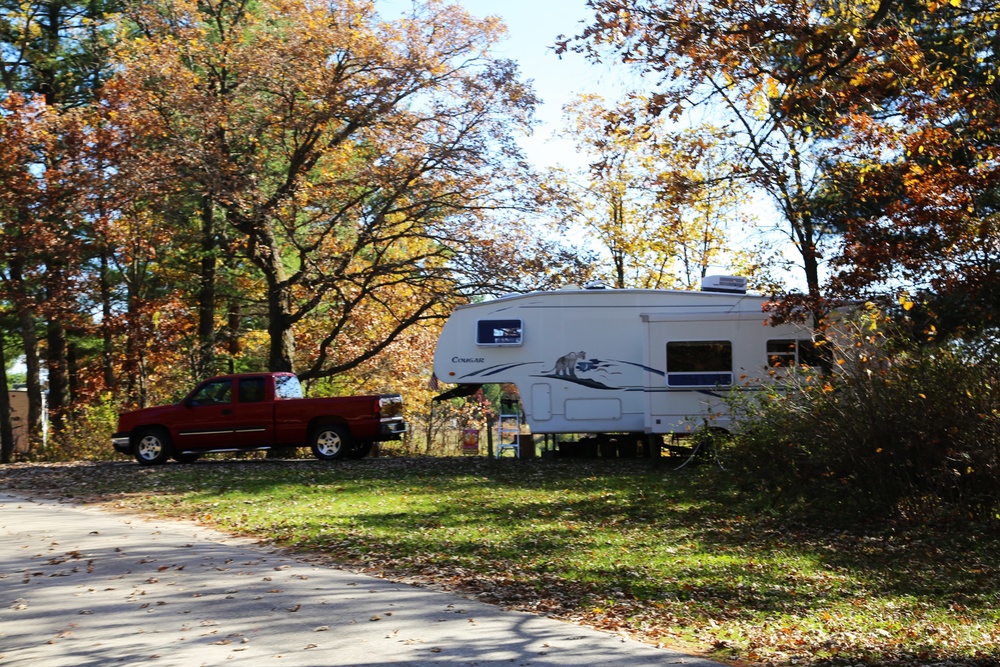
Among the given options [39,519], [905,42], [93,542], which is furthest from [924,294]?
[39,519]

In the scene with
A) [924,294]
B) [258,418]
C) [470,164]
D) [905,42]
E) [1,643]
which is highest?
[470,164]

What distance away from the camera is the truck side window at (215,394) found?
71.1ft

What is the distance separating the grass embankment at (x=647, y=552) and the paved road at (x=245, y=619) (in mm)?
611

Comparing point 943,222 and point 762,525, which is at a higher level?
point 943,222

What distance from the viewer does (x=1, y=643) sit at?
7227 mm

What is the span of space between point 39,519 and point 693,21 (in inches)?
416

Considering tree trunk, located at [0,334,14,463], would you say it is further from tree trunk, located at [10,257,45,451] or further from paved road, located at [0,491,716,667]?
paved road, located at [0,491,716,667]

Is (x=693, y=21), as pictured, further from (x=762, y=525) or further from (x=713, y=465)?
(x=713, y=465)

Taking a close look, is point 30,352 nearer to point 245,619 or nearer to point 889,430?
point 245,619

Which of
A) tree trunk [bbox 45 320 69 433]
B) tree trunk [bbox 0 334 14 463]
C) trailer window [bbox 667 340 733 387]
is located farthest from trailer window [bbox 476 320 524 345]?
tree trunk [bbox 45 320 69 433]

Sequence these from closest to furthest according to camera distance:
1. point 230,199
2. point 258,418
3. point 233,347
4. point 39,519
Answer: point 39,519, point 258,418, point 230,199, point 233,347

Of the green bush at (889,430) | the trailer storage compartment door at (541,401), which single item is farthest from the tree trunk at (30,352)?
the green bush at (889,430)

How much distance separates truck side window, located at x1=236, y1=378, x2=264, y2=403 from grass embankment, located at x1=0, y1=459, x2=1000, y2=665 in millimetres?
3160

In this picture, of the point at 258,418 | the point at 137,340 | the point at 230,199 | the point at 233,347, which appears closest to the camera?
the point at 258,418
